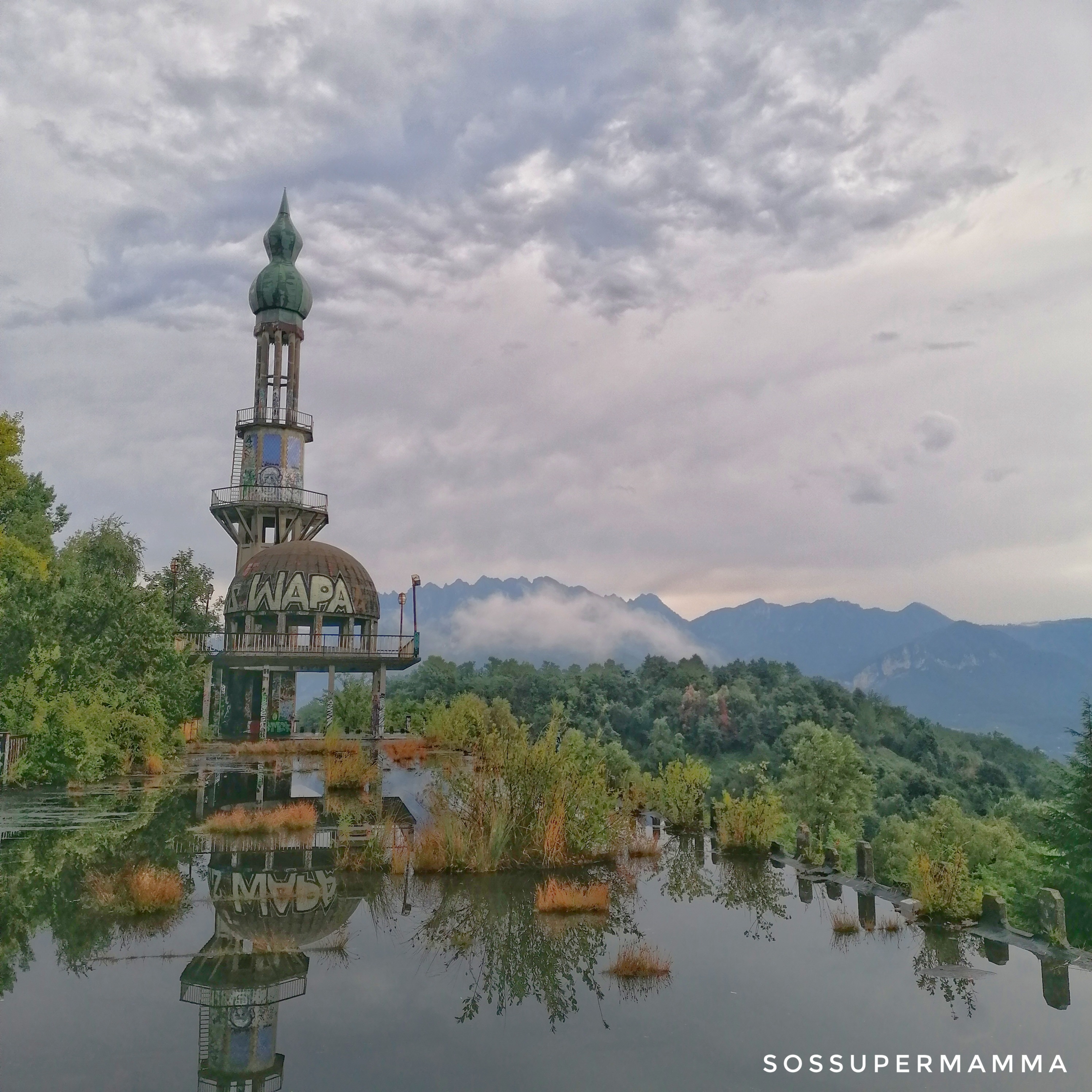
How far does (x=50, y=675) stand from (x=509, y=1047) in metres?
21.0

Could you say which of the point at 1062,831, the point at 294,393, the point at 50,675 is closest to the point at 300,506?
the point at 294,393

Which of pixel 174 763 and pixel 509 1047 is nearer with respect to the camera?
pixel 509 1047

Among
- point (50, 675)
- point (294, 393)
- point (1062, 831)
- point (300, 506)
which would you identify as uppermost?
point (294, 393)

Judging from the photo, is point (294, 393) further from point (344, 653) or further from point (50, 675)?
point (50, 675)

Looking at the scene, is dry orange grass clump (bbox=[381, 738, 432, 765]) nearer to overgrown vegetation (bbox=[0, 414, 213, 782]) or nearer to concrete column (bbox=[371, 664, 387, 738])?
concrete column (bbox=[371, 664, 387, 738])

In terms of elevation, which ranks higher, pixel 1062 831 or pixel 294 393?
pixel 294 393

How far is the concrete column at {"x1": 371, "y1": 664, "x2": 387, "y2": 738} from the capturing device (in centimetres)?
4156

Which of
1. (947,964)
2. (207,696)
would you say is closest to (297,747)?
(207,696)

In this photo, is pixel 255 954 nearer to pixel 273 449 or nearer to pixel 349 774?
pixel 349 774

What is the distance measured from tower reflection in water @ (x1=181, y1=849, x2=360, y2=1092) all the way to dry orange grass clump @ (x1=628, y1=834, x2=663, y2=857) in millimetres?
5476

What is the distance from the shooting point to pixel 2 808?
18703mm

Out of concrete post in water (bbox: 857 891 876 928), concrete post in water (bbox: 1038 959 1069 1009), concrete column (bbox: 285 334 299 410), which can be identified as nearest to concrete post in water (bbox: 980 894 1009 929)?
concrete post in water (bbox: 1038 959 1069 1009)

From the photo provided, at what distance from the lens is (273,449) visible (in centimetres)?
5538

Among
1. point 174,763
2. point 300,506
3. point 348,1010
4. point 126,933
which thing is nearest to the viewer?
point 348,1010
